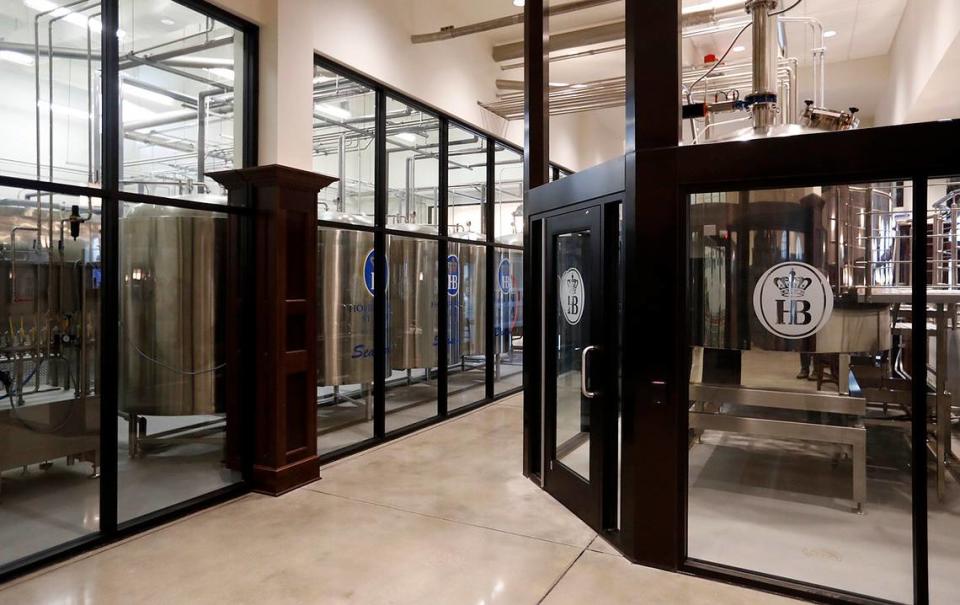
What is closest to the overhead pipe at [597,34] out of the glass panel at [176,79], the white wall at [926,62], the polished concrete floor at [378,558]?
the white wall at [926,62]

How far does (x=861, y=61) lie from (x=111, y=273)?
28.7ft

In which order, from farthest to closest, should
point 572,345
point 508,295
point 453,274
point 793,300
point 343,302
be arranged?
point 508,295 → point 453,274 → point 343,302 → point 572,345 → point 793,300

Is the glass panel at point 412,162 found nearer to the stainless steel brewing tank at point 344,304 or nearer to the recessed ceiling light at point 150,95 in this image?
the stainless steel brewing tank at point 344,304

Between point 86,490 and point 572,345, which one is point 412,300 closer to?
point 572,345

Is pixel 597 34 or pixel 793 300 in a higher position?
pixel 597 34

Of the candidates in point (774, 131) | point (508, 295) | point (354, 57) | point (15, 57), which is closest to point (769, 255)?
point (774, 131)

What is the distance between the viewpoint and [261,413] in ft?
12.9

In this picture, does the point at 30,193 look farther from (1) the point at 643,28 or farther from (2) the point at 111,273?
(1) the point at 643,28

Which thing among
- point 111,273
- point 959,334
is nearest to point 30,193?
point 111,273

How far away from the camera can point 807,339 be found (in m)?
2.84

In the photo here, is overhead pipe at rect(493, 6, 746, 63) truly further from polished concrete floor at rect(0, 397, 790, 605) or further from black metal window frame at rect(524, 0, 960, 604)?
polished concrete floor at rect(0, 397, 790, 605)

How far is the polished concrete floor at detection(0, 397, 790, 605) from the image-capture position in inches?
104

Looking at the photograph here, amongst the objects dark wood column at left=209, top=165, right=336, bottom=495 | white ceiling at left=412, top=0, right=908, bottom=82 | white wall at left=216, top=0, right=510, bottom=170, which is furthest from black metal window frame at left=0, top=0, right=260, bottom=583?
white ceiling at left=412, top=0, right=908, bottom=82

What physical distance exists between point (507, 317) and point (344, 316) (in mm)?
3083
